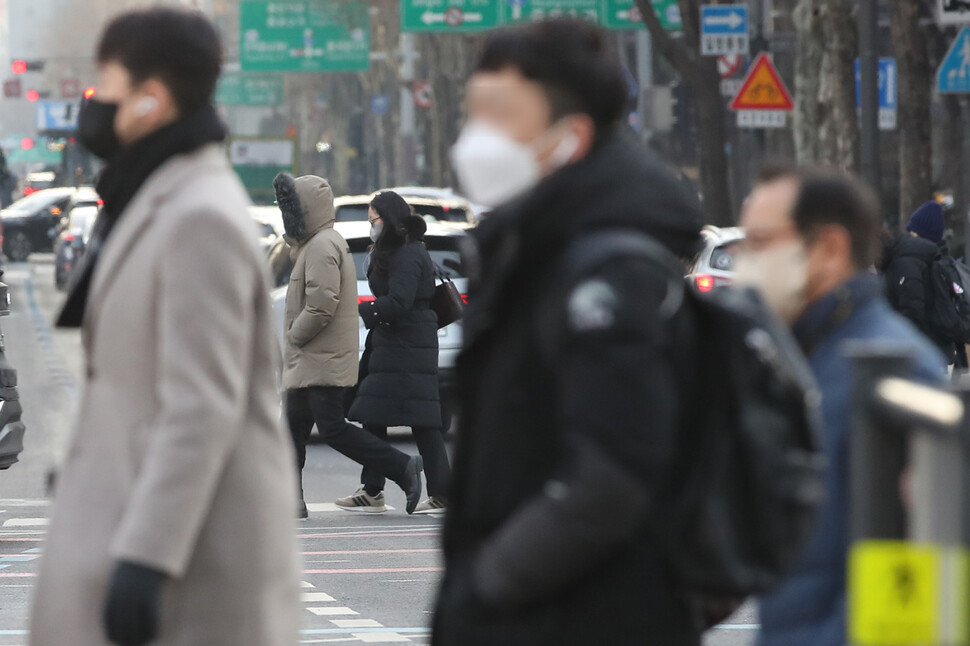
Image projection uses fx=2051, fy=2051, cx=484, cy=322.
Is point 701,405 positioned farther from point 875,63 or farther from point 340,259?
point 875,63

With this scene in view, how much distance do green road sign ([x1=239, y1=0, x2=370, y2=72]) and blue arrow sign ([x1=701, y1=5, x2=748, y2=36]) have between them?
27350 mm

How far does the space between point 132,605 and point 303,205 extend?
7.20 metres

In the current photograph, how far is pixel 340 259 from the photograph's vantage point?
10.6m

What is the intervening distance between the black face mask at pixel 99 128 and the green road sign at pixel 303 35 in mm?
47394

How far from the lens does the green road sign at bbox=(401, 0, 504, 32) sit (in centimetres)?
3772

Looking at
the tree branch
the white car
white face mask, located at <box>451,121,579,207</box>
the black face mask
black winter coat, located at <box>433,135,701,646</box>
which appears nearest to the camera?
black winter coat, located at <box>433,135,701,646</box>

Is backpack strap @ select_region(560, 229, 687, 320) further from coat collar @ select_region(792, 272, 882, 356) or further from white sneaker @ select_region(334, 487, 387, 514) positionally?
white sneaker @ select_region(334, 487, 387, 514)

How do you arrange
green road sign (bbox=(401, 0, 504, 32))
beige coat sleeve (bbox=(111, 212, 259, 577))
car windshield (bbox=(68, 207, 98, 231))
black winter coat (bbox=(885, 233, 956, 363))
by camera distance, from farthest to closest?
green road sign (bbox=(401, 0, 504, 32)) < car windshield (bbox=(68, 207, 98, 231)) < black winter coat (bbox=(885, 233, 956, 363)) < beige coat sleeve (bbox=(111, 212, 259, 577))

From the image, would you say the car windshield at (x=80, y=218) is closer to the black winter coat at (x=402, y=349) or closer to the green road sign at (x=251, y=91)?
the black winter coat at (x=402, y=349)

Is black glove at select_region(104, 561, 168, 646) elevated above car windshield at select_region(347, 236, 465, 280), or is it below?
above

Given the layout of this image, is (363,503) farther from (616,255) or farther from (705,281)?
(616,255)

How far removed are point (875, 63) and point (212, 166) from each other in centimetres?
1455

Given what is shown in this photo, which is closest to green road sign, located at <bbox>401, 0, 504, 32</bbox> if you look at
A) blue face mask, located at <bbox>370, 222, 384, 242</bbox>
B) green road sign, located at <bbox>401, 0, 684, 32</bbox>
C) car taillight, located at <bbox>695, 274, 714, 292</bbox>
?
green road sign, located at <bbox>401, 0, 684, 32</bbox>

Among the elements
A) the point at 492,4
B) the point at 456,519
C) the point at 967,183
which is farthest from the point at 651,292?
the point at 492,4
